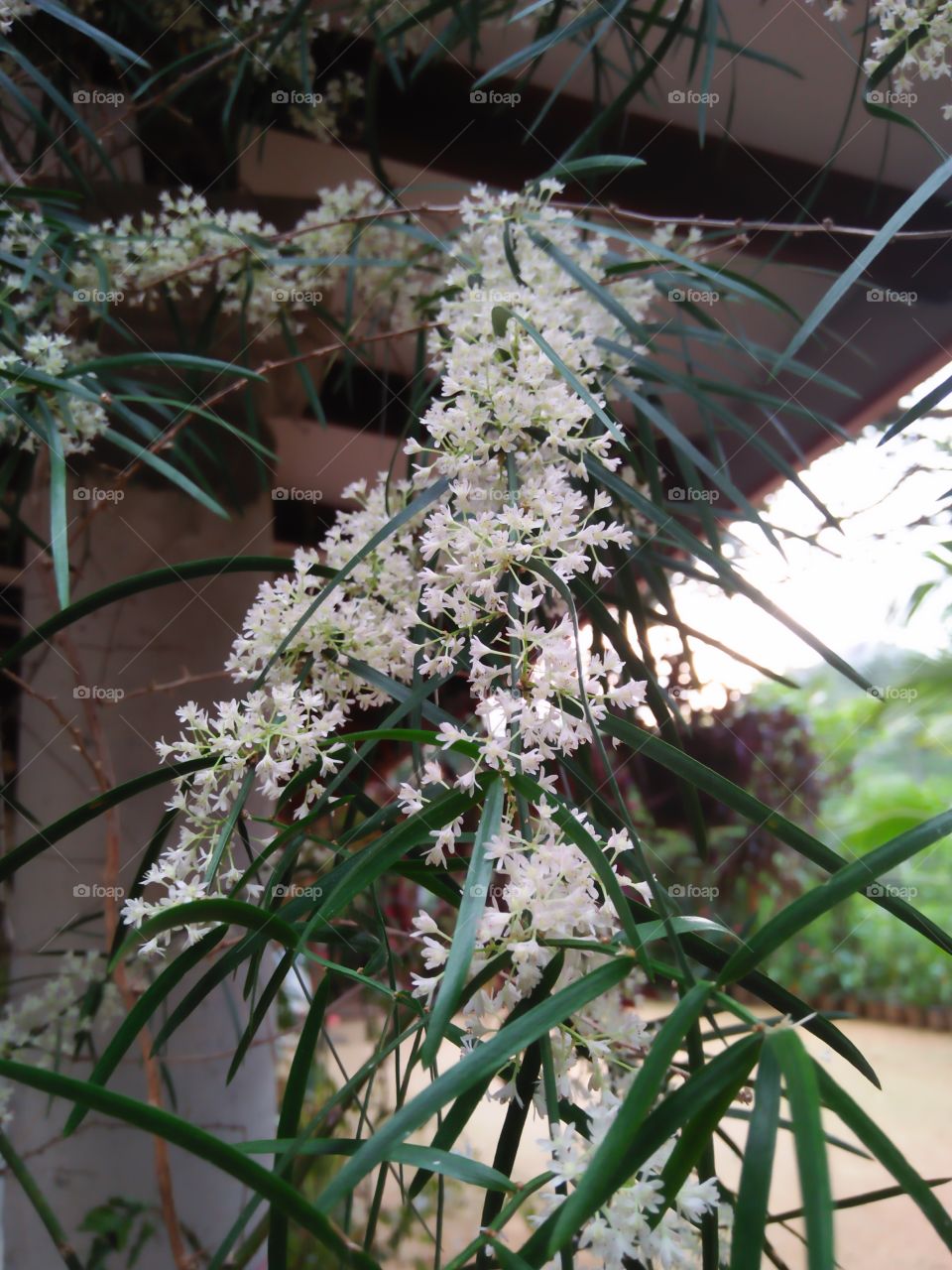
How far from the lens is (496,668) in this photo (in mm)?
419

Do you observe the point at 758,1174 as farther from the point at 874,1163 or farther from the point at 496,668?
the point at 874,1163

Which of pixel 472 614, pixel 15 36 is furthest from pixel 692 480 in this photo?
pixel 15 36

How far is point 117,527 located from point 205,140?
1.79ft

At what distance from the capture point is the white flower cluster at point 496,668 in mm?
346

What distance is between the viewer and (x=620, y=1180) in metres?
0.28

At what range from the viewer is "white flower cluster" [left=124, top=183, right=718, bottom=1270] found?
346 millimetres

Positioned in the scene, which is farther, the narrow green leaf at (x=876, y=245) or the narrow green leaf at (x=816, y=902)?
the narrow green leaf at (x=876, y=245)

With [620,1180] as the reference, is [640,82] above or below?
above

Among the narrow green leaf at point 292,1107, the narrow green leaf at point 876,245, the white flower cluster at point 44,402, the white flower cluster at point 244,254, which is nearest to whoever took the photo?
the narrow green leaf at point 292,1107

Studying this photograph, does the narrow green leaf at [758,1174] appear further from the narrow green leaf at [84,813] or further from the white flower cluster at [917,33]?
the white flower cluster at [917,33]

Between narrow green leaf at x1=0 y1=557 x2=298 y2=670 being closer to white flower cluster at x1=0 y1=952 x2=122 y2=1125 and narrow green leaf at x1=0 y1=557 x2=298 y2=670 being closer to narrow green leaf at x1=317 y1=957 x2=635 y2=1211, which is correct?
narrow green leaf at x1=317 y1=957 x2=635 y2=1211

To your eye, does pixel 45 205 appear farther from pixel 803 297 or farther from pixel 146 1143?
pixel 803 297

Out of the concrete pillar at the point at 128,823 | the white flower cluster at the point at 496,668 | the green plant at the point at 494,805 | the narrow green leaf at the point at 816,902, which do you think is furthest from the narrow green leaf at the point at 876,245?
the concrete pillar at the point at 128,823

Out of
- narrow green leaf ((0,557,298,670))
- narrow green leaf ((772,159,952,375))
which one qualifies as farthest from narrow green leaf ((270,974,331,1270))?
narrow green leaf ((772,159,952,375))
